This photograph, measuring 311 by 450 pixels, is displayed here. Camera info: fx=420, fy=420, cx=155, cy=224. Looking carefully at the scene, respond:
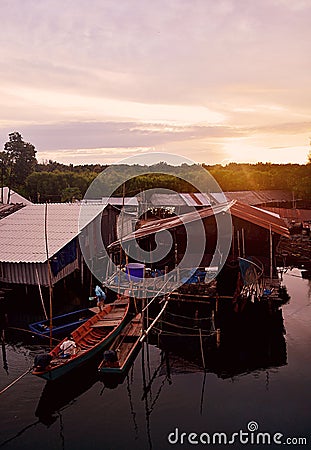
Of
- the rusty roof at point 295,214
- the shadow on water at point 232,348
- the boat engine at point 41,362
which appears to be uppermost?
the rusty roof at point 295,214

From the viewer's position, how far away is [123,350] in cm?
1253

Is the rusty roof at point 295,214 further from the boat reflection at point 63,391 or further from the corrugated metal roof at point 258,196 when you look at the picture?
the boat reflection at point 63,391

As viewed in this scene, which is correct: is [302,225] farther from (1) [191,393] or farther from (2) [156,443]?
(2) [156,443]

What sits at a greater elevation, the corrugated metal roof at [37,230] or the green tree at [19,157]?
the green tree at [19,157]

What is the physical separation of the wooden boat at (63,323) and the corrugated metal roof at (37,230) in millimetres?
3075

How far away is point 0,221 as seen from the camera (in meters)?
22.3

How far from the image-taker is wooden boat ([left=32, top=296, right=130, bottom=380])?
10523mm

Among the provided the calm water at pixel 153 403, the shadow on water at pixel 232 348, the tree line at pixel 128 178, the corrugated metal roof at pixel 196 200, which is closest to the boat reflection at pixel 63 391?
the calm water at pixel 153 403

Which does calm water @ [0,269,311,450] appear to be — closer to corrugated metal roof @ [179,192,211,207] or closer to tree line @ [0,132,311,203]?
corrugated metal roof @ [179,192,211,207]

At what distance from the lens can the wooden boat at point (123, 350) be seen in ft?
37.0

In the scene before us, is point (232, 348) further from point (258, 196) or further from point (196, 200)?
point (258, 196)

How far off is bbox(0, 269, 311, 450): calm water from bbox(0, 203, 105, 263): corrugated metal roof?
239 inches

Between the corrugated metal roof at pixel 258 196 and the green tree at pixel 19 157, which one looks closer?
the corrugated metal roof at pixel 258 196

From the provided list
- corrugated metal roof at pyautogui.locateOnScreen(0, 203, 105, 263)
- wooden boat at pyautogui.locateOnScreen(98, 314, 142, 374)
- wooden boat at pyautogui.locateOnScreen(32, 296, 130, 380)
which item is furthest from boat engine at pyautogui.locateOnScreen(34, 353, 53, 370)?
corrugated metal roof at pyautogui.locateOnScreen(0, 203, 105, 263)
